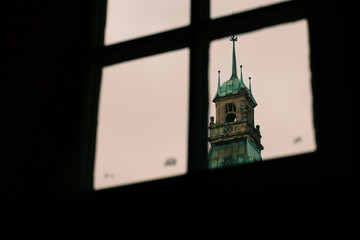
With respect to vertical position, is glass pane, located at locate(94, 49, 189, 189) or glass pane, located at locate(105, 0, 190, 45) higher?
glass pane, located at locate(105, 0, 190, 45)

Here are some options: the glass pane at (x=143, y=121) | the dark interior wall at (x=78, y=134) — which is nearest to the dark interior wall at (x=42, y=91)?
the dark interior wall at (x=78, y=134)

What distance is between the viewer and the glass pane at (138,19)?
2.67 m

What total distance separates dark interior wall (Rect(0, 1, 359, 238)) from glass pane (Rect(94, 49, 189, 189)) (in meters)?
0.11

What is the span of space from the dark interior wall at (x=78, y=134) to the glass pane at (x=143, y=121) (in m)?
0.11

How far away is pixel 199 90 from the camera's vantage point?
238 centimetres

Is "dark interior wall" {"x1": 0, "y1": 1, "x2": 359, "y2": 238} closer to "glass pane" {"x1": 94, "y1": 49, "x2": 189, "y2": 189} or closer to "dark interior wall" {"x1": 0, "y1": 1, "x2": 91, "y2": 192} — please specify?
"dark interior wall" {"x1": 0, "y1": 1, "x2": 91, "y2": 192}

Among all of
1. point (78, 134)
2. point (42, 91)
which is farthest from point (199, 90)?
point (42, 91)

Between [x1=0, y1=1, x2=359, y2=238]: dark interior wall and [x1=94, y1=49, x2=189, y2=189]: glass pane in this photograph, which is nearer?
[x1=0, y1=1, x2=359, y2=238]: dark interior wall

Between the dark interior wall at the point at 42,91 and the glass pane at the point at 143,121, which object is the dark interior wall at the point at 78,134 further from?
the glass pane at the point at 143,121

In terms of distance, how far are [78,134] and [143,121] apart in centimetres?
28

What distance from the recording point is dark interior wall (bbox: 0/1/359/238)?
194cm

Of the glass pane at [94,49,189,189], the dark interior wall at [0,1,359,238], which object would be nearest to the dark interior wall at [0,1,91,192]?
the dark interior wall at [0,1,359,238]

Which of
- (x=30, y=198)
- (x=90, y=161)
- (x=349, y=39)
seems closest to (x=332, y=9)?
(x=349, y=39)

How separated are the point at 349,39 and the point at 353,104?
0.25 m
